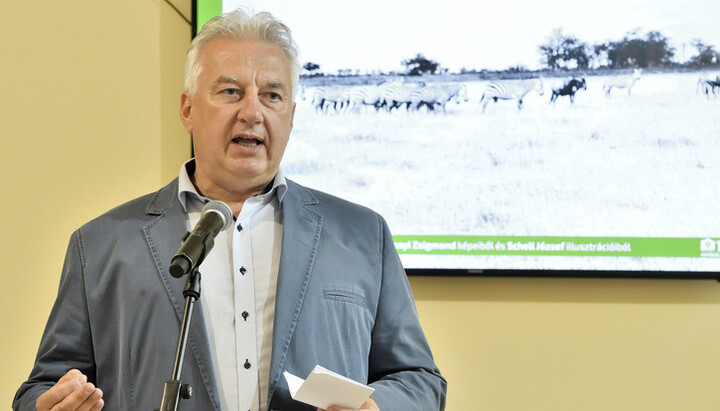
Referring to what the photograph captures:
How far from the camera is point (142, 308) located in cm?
175

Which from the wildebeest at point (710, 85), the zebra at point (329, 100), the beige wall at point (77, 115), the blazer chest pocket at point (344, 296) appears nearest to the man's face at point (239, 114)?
the blazer chest pocket at point (344, 296)

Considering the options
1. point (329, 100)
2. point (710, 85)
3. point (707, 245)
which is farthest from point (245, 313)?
point (710, 85)

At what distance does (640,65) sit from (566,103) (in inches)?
10.2

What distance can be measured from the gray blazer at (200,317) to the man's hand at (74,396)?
0.22 m

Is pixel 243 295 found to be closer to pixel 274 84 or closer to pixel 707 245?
pixel 274 84

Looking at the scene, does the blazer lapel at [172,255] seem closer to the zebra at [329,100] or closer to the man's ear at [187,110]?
the man's ear at [187,110]

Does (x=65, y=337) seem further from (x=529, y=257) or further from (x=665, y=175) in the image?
(x=665, y=175)

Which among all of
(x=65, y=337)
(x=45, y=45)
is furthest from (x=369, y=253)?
(x=45, y=45)

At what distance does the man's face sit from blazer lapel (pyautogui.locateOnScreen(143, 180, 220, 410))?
0.34 feet

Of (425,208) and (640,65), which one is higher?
(640,65)

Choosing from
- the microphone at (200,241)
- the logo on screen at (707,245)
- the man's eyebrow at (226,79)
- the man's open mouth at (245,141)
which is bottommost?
the logo on screen at (707,245)

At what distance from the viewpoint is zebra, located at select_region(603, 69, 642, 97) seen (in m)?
2.62

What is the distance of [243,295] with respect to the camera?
1.78 meters

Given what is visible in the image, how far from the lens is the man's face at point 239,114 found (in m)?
1.86
